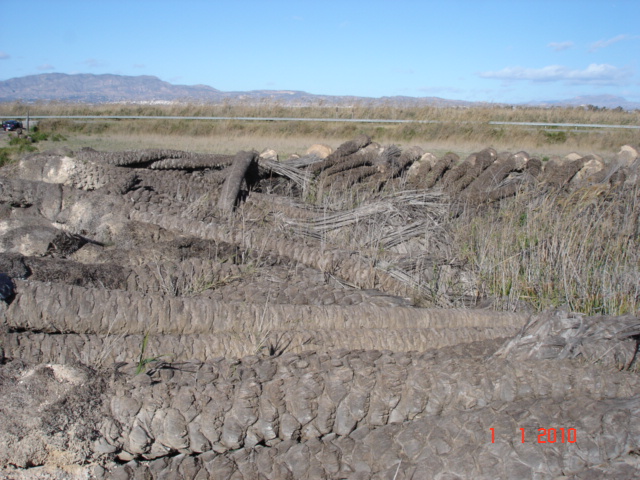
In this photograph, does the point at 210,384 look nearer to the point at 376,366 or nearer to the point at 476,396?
the point at 376,366

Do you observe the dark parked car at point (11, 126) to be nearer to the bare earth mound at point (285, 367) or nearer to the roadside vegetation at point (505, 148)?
the roadside vegetation at point (505, 148)

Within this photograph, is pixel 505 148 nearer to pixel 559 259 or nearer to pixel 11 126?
pixel 559 259

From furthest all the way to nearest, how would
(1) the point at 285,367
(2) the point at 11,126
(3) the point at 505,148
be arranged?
1. (2) the point at 11,126
2. (3) the point at 505,148
3. (1) the point at 285,367

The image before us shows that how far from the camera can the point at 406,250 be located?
5273mm

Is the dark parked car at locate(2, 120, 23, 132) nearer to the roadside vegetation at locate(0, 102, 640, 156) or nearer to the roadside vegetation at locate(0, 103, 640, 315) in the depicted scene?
the roadside vegetation at locate(0, 103, 640, 315)
